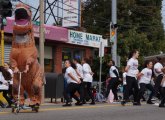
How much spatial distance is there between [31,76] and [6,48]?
1191cm

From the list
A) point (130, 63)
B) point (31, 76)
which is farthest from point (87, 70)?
point (31, 76)

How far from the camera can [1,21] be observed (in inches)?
732

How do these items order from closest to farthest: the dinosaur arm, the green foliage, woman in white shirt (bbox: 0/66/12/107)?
the dinosaur arm < woman in white shirt (bbox: 0/66/12/107) < the green foliage

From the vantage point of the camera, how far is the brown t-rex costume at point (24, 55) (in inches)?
488

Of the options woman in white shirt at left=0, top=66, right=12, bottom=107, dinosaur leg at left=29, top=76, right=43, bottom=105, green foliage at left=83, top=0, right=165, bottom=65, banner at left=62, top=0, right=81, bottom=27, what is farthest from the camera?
green foliage at left=83, top=0, right=165, bottom=65

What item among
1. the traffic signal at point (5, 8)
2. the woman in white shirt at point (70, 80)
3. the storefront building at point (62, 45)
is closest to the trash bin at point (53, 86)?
the woman in white shirt at point (70, 80)

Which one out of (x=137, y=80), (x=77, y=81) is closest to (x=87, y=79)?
(x=77, y=81)

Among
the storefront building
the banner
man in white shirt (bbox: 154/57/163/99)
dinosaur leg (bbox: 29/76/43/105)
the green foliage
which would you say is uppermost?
the green foliage

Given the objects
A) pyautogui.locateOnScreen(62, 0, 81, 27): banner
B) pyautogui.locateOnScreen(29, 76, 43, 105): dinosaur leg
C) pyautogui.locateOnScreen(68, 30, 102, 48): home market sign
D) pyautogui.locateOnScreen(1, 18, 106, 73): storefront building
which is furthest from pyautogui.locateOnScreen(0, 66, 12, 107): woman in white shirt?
pyautogui.locateOnScreen(62, 0, 81, 27): banner

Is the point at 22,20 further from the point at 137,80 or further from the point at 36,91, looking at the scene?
Answer: the point at 137,80

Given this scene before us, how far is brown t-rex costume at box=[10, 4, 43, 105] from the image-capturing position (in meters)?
12.4

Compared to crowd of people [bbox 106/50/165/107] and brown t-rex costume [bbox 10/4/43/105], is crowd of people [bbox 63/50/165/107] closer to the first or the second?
crowd of people [bbox 106/50/165/107]

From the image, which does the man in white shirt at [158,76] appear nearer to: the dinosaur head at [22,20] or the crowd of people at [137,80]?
the crowd of people at [137,80]

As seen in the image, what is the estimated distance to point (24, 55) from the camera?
12.4 m
